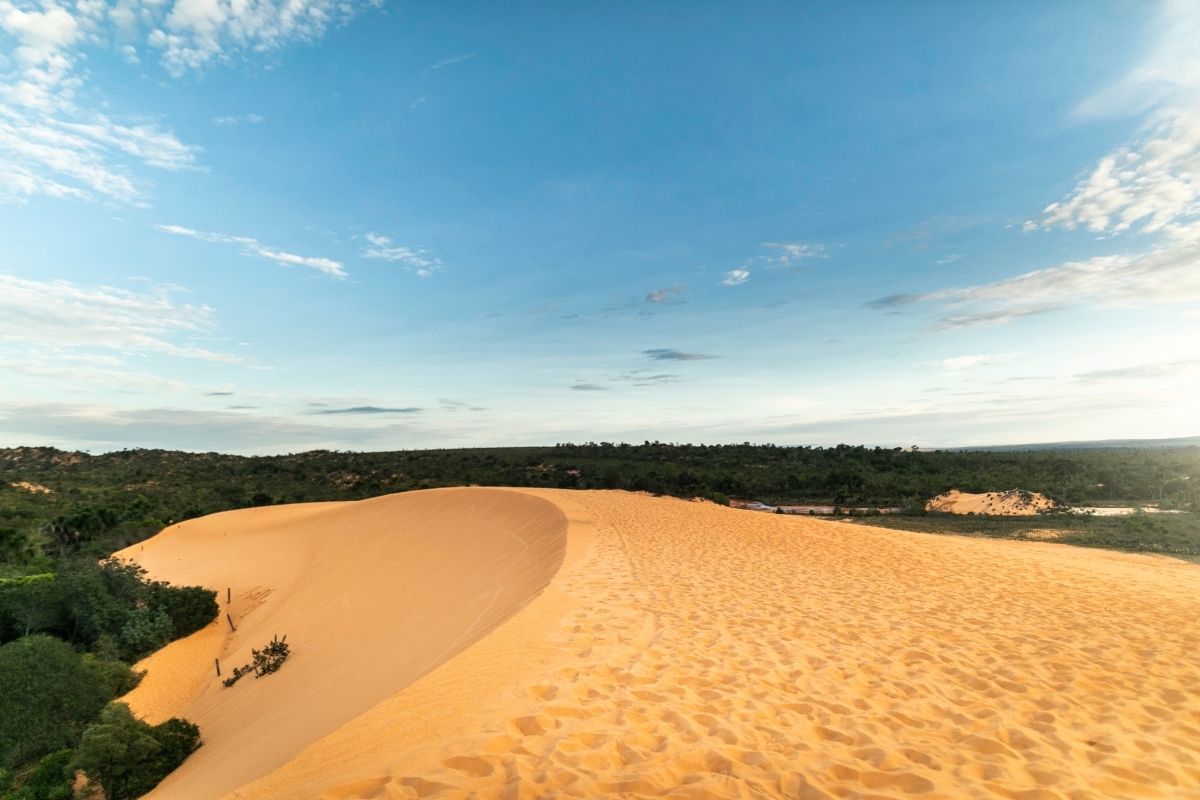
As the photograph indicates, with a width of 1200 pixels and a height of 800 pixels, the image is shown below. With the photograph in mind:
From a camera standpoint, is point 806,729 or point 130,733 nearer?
point 806,729

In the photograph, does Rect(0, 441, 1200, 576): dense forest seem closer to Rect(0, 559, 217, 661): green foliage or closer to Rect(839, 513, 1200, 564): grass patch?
Rect(839, 513, 1200, 564): grass patch

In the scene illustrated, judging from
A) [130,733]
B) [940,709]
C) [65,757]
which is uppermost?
[940,709]

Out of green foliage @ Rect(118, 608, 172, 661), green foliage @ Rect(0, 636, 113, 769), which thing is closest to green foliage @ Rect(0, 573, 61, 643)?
green foliage @ Rect(118, 608, 172, 661)

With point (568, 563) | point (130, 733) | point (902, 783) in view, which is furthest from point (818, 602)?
point (130, 733)

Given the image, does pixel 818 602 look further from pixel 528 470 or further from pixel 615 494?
pixel 528 470

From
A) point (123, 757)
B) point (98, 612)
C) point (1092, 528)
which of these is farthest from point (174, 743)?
point (1092, 528)

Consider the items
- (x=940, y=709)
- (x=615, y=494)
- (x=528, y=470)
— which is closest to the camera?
(x=940, y=709)
